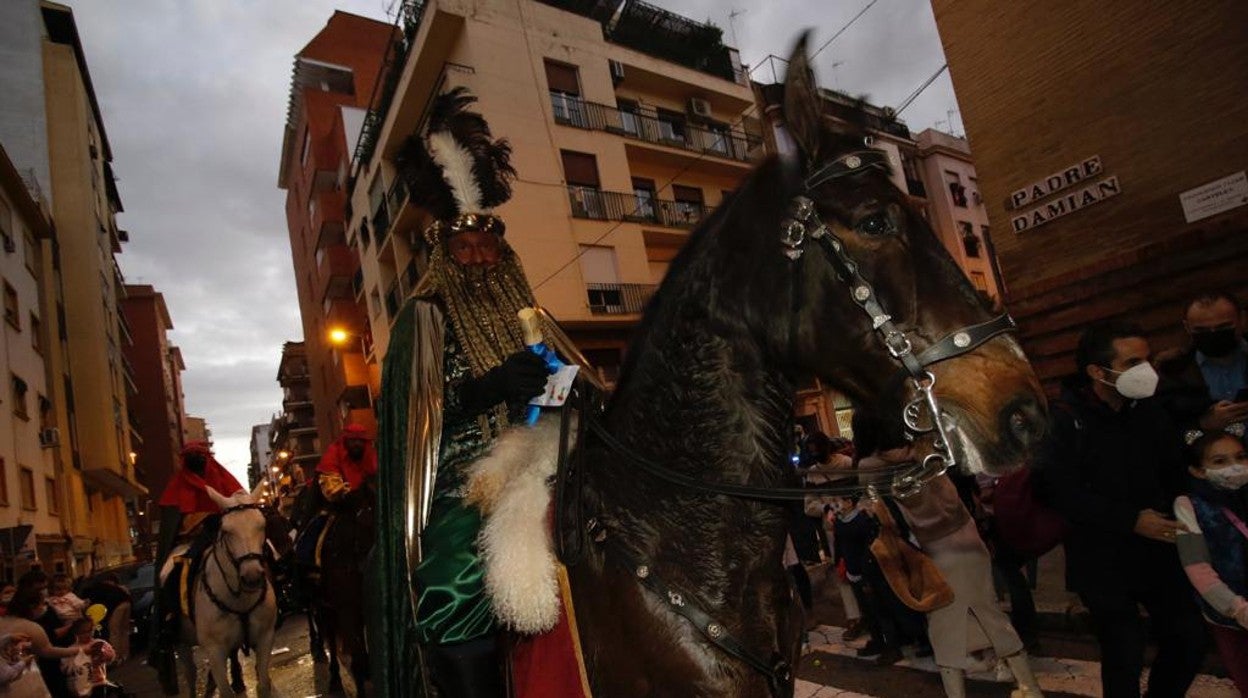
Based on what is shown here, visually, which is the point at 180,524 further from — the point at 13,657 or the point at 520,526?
the point at 520,526

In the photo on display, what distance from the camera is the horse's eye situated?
73.3 inches

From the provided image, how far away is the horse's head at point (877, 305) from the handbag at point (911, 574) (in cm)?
302

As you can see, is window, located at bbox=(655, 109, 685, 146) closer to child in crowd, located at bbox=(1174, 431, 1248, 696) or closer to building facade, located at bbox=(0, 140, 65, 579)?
building facade, located at bbox=(0, 140, 65, 579)

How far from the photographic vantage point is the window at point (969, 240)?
112 ft

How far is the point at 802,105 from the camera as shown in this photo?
2.03 metres

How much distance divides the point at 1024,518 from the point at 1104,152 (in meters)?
8.12

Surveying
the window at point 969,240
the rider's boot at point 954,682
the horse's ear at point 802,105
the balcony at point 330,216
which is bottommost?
the rider's boot at point 954,682

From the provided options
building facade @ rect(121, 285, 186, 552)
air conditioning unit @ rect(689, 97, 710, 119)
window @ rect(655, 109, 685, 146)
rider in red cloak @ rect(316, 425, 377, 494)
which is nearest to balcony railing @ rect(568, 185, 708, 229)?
window @ rect(655, 109, 685, 146)

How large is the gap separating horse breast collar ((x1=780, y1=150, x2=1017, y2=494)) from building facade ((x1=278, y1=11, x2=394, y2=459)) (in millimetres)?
32157

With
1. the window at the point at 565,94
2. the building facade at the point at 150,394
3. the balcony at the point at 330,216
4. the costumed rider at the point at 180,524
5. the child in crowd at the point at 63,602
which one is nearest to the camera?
the costumed rider at the point at 180,524

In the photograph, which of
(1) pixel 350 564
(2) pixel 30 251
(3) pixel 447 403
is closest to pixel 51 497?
(2) pixel 30 251

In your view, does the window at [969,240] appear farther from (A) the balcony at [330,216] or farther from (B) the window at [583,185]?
(A) the balcony at [330,216]

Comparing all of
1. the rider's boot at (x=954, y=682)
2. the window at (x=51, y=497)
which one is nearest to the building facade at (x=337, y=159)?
the window at (x=51, y=497)

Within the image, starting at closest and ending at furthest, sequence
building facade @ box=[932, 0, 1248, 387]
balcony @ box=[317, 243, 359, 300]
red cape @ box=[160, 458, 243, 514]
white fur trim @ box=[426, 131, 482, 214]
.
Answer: white fur trim @ box=[426, 131, 482, 214]
red cape @ box=[160, 458, 243, 514]
building facade @ box=[932, 0, 1248, 387]
balcony @ box=[317, 243, 359, 300]
